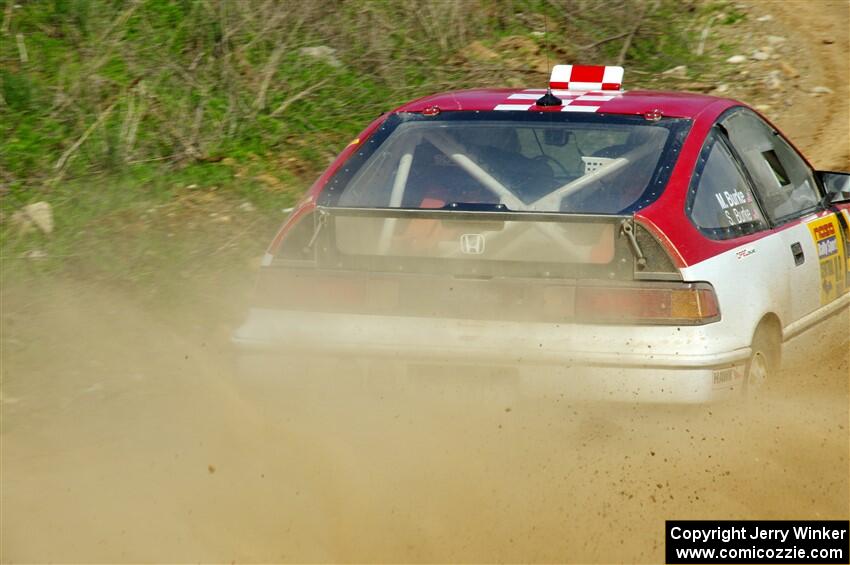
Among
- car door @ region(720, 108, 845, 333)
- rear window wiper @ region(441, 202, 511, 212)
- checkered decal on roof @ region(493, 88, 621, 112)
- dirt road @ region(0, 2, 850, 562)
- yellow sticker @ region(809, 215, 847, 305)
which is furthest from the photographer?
yellow sticker @ region(809, 215, 847, 305)

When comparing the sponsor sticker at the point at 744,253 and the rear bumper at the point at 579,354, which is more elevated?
the sponsor sticker at the point at 744,253

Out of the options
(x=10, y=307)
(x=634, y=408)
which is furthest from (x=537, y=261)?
(x=10, y=307)

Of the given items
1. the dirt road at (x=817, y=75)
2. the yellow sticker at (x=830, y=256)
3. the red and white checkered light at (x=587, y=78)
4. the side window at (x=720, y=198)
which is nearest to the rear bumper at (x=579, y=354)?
the side window at (x=720, y=198)

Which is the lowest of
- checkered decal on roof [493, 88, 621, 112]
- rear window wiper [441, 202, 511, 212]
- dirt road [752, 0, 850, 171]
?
dirt road [752, 0, 850, 171]

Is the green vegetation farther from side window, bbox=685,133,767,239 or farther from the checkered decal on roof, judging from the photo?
side window, bbox=685,133,767,239

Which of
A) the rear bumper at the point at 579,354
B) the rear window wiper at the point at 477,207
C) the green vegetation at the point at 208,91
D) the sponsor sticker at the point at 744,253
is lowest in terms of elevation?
the green vegetation at the point at 208,91

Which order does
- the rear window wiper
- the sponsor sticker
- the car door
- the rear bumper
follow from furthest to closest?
the car door
the sponsor sticker
the rear window wiper
the rear bumper

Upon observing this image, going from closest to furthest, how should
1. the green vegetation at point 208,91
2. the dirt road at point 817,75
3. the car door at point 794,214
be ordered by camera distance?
the car door at point 794,214 → the green vegetation at point 208,91 → the dirt road at point 817,75

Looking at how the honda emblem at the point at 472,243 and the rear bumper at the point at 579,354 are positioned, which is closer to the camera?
the rear bumper at the point at 579,354

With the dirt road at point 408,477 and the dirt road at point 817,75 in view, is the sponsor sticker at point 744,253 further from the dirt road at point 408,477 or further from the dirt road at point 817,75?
the dirt road at point 817,75

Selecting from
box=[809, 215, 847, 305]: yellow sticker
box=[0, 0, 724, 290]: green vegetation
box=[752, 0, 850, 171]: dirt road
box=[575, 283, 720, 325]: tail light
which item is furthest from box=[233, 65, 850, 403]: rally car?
box=[752, 0, 850, 171]: dirt road

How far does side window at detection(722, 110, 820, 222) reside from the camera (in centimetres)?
546

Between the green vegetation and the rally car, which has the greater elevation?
the rally car

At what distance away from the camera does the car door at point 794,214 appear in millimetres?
5391
